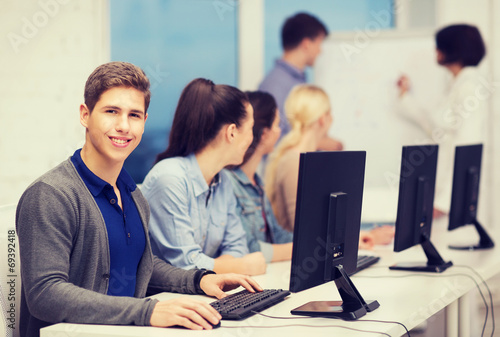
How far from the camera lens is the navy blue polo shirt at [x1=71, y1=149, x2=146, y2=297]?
1.64m

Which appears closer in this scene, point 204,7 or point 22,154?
point 22,154

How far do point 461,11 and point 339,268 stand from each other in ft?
11.9

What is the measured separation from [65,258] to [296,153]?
172 cm

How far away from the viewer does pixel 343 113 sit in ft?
14.7

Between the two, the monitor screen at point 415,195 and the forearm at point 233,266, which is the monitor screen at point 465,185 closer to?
the monitor screen at point 415,195

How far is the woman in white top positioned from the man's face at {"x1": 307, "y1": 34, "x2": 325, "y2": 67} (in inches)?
26.0

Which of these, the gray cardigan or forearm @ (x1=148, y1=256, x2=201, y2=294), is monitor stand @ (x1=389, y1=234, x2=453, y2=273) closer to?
forearm @ (x1=148, y1=256, x2=201, y2=294)

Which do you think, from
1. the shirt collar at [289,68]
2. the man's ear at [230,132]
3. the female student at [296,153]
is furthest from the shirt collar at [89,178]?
the shirt collar at [289,68]

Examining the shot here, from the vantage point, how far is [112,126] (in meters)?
1.64

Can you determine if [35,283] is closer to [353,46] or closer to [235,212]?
[235,212]

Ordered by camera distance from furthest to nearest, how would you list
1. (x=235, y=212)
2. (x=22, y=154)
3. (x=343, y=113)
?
A: (x=343, y=113) → (x=22, y=154) → (x=235, y=212)

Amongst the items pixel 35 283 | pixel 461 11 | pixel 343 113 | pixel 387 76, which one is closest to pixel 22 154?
pixel 35 283

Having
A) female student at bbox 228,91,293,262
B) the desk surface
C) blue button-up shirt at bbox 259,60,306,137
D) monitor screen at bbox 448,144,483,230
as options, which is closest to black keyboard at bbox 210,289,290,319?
the desk surface

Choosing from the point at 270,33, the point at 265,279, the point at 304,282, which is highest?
the point at 270,33
